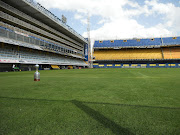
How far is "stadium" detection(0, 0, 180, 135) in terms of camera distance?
1.61 meters

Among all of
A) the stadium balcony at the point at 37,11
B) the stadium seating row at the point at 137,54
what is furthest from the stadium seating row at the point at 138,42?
the stadium balcony at the point at 37,11

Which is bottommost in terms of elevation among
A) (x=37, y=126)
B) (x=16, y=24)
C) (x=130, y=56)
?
(x=37, y=126)

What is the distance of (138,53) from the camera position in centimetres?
5431

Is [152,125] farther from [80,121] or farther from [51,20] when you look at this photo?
[51,20]

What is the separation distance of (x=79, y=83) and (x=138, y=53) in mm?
54364

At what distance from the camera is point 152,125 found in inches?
61.2

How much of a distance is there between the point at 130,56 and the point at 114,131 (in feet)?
185

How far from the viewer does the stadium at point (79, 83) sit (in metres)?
1.61

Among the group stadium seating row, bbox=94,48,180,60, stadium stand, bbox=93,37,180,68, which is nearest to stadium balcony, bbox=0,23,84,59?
stadium seating row, bbox=94,48,180,60

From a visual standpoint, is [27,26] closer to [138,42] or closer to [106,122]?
[106,122]

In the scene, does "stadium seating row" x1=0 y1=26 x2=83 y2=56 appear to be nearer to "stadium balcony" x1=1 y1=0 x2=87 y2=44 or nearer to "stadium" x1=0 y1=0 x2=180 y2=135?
"stadium" x1=0 y1=0 x2=180 y2=135

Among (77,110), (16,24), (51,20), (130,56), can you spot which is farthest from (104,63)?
(77,110)

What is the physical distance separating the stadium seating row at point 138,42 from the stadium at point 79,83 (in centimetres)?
36

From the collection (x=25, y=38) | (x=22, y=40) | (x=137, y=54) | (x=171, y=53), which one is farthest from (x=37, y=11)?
(x=171, y=53)
